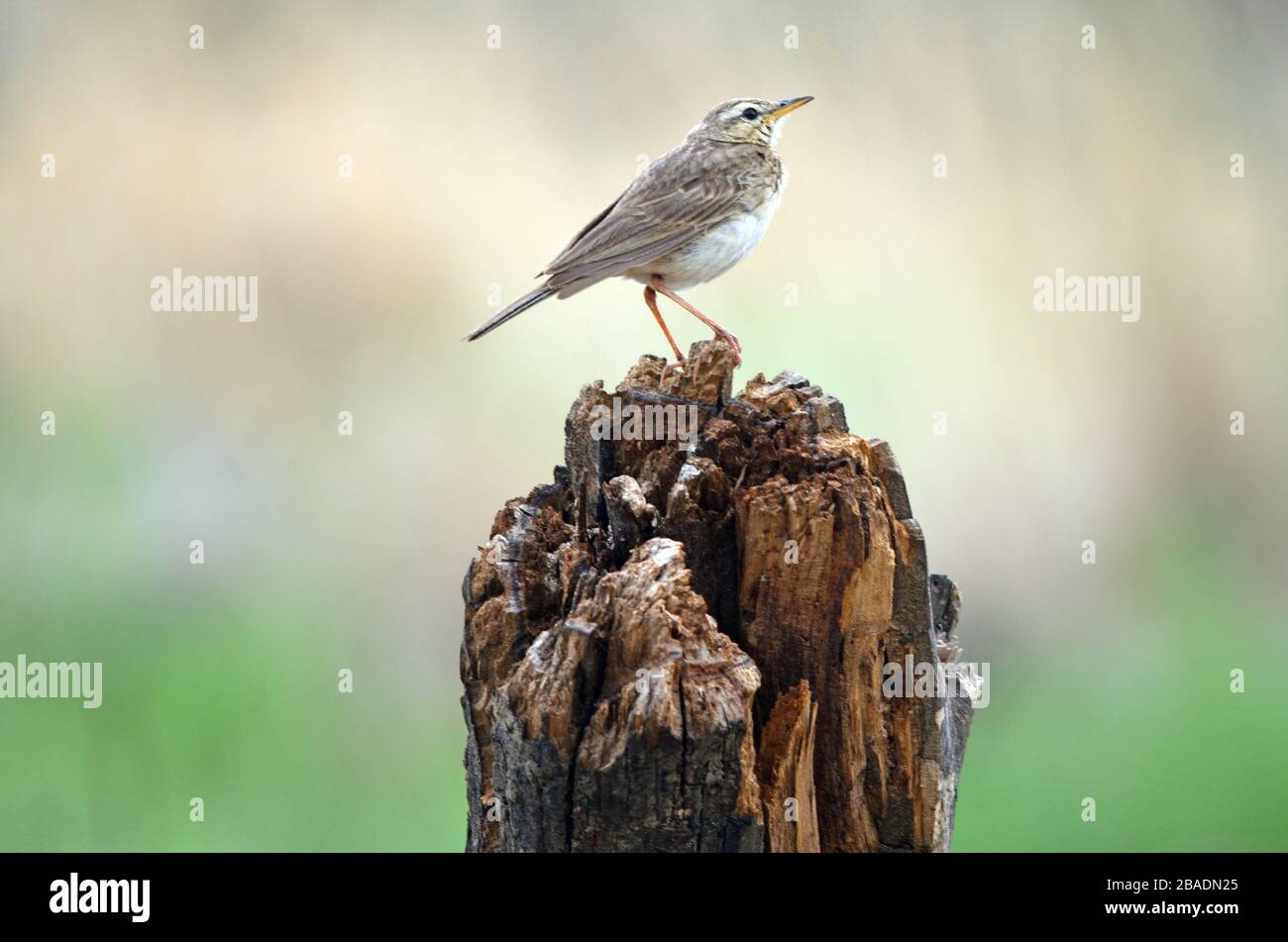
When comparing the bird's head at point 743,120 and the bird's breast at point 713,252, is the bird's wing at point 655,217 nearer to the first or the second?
the bird's breast at point 713,252

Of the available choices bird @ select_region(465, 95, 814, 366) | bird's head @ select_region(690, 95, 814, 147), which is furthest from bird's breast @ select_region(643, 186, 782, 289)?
bird's head @ select_region(690, 95, 814, 147)

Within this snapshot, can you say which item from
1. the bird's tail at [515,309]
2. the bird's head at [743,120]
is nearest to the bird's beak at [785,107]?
the bird's head at [743,120]

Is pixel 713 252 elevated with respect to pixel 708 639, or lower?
elevated

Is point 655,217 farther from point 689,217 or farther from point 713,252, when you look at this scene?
point 713,252

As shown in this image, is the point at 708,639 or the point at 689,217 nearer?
the point at 708,639

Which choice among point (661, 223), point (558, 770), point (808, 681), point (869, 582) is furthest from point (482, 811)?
point (661, 223)

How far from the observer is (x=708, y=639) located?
9.93 ft

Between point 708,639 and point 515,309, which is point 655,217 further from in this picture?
point 708,639

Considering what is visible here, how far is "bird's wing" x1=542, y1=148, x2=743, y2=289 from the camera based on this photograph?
480 centimetres

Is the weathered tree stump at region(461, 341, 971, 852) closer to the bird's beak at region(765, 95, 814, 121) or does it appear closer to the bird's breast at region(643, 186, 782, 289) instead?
the bird's breast at region(643, 186, 782, 289)

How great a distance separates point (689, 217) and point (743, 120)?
2.49 ft

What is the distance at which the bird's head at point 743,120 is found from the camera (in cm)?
543

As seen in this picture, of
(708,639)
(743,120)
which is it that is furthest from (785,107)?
(708,639)
